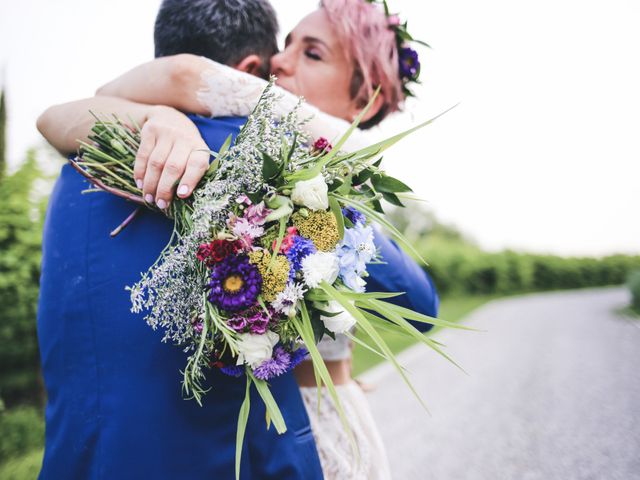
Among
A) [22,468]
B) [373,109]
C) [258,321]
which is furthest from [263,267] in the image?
[22,468]

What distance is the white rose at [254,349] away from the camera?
1066 millimetres

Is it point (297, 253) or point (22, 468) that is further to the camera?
point (22, 468)

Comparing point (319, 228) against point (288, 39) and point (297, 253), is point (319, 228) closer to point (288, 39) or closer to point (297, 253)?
point (297, 253)

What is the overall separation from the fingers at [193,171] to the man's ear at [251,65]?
608 mm

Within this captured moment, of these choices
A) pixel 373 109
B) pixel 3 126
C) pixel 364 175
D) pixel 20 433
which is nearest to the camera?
pixel 364 175

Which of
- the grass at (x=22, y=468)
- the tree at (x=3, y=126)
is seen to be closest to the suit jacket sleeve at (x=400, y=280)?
the grass at (x=22, y=468)

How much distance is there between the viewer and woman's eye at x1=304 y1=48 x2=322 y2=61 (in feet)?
6.22

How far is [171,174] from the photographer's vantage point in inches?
44.1

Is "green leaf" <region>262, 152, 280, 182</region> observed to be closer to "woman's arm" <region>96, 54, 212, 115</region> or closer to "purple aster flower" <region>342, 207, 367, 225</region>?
"purple aster flower" <region>342, 207, 367, 225</region>

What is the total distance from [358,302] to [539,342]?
42.3 ft

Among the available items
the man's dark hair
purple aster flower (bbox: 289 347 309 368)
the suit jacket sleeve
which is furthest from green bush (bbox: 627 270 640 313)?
purple aster flower (bbox: 289 347 309 368)

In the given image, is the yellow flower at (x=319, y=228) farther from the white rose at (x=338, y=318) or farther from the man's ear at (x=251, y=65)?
the man's ear at (x=251, y=65)

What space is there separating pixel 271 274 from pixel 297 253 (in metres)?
0.08

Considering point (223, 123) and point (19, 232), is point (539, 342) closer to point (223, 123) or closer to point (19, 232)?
point (19, 232)
